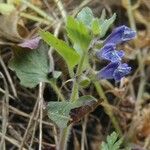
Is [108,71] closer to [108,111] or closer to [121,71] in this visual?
[121,71]

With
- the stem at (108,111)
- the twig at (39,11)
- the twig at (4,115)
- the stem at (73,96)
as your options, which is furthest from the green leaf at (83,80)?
the twig at (39,11)

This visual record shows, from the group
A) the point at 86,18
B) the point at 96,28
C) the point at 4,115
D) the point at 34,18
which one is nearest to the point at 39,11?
the point at 34,18

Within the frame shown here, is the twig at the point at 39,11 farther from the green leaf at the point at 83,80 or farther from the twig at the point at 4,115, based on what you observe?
the green leaf at the point at 83,80

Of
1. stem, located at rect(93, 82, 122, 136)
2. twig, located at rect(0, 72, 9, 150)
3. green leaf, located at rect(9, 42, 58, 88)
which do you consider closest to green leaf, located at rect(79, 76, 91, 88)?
green leaf, located at rect(9, 42, 58, 88)

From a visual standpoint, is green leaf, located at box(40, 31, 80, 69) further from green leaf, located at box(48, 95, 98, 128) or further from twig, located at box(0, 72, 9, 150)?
twig, located at box(0, 72, 9, 150)

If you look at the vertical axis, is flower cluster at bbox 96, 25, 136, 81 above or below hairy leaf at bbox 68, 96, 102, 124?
above

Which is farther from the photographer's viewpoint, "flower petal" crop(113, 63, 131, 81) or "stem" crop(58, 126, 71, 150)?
"stem" crop(58, 126, 71, 150)

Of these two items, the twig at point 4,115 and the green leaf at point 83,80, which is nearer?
the green leaf at point 83,80
